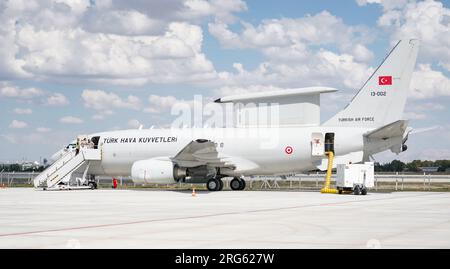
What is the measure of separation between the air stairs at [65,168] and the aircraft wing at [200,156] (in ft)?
24.9

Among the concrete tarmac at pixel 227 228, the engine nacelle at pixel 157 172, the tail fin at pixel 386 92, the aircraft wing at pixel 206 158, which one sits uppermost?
the tail fin at pixel 386 92

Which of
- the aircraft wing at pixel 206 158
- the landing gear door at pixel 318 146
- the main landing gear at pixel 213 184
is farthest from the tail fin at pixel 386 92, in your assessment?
the main landing gear at pixel 213 184

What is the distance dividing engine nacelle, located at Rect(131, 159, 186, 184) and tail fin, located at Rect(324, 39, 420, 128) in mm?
10280

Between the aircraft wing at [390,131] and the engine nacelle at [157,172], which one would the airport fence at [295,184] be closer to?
the aircraft wing at [390,131]

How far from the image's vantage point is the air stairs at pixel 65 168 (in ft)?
140

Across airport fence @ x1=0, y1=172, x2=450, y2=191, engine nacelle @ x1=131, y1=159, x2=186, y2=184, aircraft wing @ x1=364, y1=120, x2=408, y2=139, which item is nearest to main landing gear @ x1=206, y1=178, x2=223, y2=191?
engine nacelle @ x1=131, y1=159, x2=186, y2=184

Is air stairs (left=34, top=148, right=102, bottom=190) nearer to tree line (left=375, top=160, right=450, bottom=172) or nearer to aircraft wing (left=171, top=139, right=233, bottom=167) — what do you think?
aircraft wing (left=171, top=139, right=233, bottom=167)

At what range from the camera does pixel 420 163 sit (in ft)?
563

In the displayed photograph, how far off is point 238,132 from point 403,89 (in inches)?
406

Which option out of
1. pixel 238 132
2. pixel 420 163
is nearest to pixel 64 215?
pixel 238 132

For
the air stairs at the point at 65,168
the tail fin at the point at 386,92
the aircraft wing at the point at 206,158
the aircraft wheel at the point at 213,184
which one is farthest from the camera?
the air stairs at the point at 65,168

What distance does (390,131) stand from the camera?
3512cm

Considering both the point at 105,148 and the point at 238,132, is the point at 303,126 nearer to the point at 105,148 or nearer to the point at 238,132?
the point at 238,132

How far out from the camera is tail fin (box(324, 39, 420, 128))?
117ft
